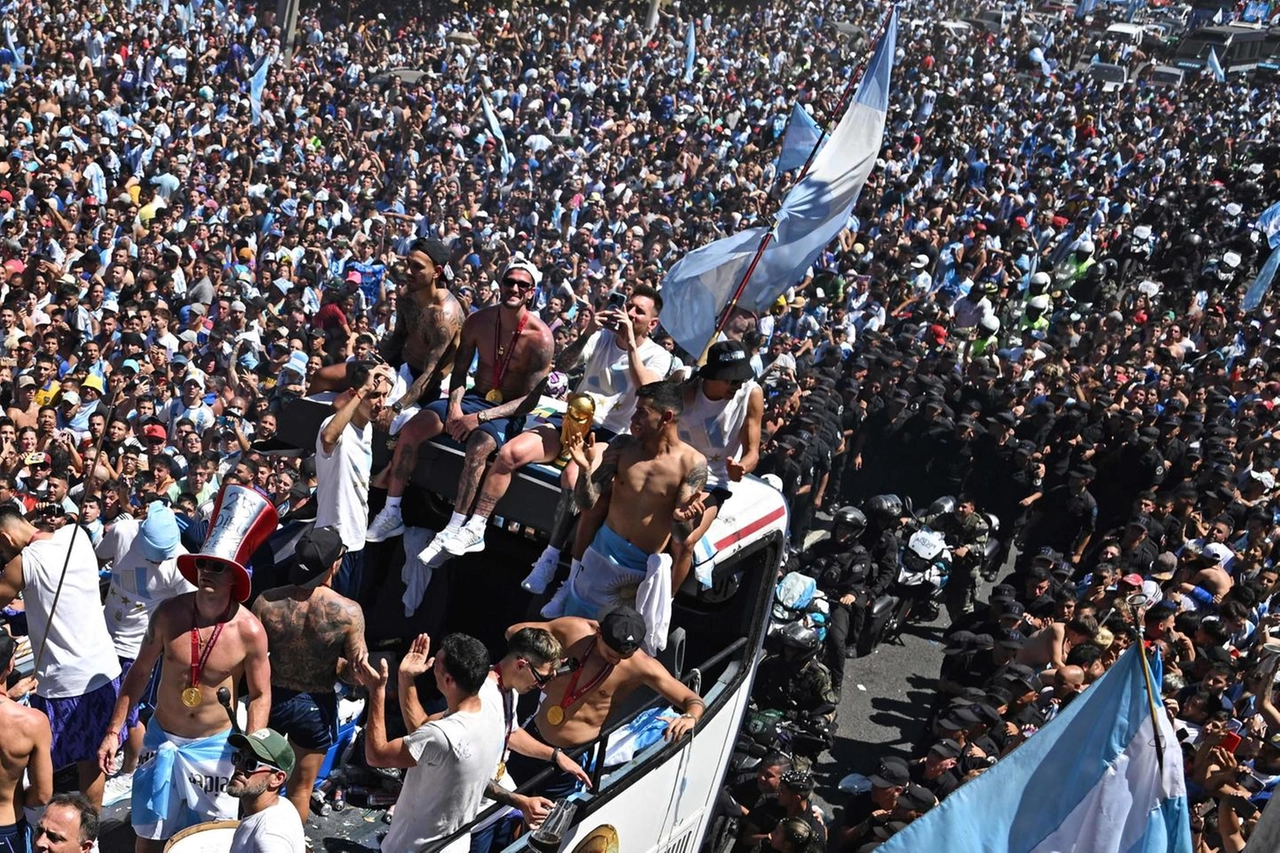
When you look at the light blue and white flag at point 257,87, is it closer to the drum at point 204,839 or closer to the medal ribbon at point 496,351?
the medal ribbon at point 496,351

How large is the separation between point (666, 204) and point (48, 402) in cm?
1203

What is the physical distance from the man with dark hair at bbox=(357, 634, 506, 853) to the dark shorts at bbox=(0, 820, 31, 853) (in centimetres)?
148

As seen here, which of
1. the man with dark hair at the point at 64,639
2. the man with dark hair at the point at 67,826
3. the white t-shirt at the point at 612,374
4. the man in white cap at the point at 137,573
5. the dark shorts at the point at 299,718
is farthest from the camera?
the white t-shirt at the point at 612,374

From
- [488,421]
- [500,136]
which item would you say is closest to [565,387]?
[488,421]

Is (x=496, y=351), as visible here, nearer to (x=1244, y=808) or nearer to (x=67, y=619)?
(x=67, y=619)

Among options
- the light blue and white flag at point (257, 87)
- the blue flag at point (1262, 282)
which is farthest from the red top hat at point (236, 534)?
the light blue and white flag at point (257, 87)

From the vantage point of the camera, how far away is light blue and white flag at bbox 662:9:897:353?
1021 cm

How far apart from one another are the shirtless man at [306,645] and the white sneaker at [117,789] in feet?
2.62

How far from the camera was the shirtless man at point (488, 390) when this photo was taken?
319 inches

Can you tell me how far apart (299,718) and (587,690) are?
1.23 meters

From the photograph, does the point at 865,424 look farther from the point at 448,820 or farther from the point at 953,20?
the point at 953,20

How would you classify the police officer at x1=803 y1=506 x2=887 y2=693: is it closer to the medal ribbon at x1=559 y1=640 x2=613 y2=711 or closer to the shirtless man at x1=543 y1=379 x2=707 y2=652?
the shirtless man at x1=543 y1=379 x2=707 y2=652

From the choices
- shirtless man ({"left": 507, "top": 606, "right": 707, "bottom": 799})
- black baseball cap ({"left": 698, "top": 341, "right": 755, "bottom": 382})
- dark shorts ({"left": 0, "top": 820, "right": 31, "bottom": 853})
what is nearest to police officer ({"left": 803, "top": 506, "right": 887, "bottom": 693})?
black baseball cap ({"left": 698, "top": 341, "right": 755, "bottom": 382})

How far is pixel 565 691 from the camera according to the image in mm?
6758
